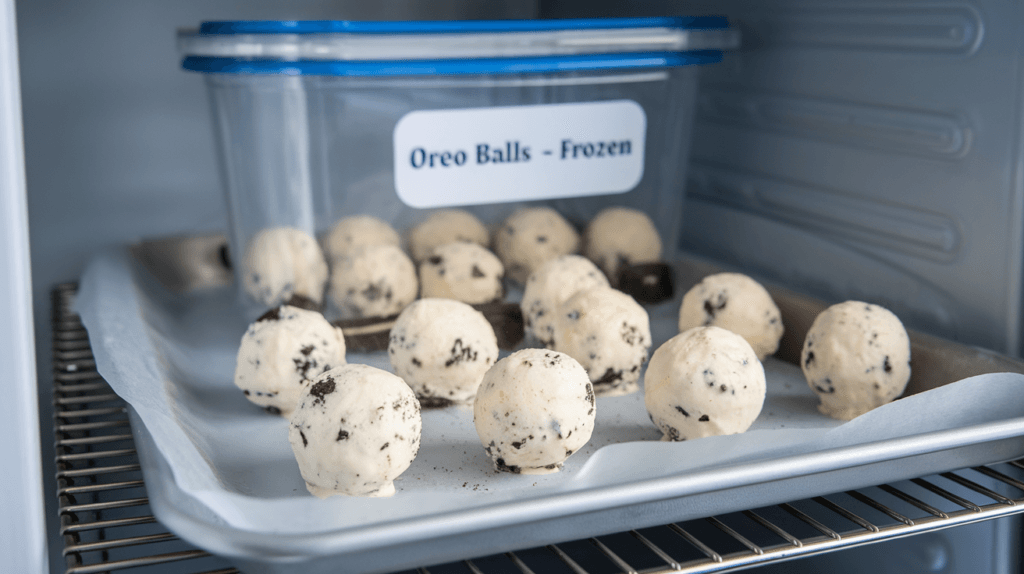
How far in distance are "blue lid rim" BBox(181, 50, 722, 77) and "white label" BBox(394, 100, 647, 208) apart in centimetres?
5

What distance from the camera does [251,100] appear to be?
1125mm

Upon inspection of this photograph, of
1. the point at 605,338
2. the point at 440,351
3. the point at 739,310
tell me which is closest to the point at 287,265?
the point at 440,351

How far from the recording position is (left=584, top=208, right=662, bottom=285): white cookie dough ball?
4.12 feet

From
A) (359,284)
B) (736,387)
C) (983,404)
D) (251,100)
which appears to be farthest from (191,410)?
(983,404)

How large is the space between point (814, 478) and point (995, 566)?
320 millimetres

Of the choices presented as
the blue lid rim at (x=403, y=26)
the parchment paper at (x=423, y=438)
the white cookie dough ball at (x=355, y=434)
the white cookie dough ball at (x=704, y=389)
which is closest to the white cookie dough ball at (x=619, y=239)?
the parchment paper at (x=423, y=438)

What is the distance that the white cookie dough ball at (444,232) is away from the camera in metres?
1.18

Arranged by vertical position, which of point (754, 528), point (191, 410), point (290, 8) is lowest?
point (754, 528)

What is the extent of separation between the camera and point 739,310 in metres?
1.11

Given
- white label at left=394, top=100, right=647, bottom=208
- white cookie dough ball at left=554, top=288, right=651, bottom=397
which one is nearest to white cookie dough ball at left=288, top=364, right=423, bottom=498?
white cookie dough ball at left=554, top=288, right=651, bottom=397

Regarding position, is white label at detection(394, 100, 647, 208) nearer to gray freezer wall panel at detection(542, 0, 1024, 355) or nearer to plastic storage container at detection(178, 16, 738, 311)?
plastic storage container at detection(178, 16, 738, 311)

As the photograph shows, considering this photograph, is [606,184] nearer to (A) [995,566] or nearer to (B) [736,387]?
(B) [736,387]

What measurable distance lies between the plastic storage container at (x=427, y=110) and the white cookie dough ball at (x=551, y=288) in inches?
4.0

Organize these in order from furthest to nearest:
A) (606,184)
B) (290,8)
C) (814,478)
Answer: (290,8) < (606,184) < (814,478)
